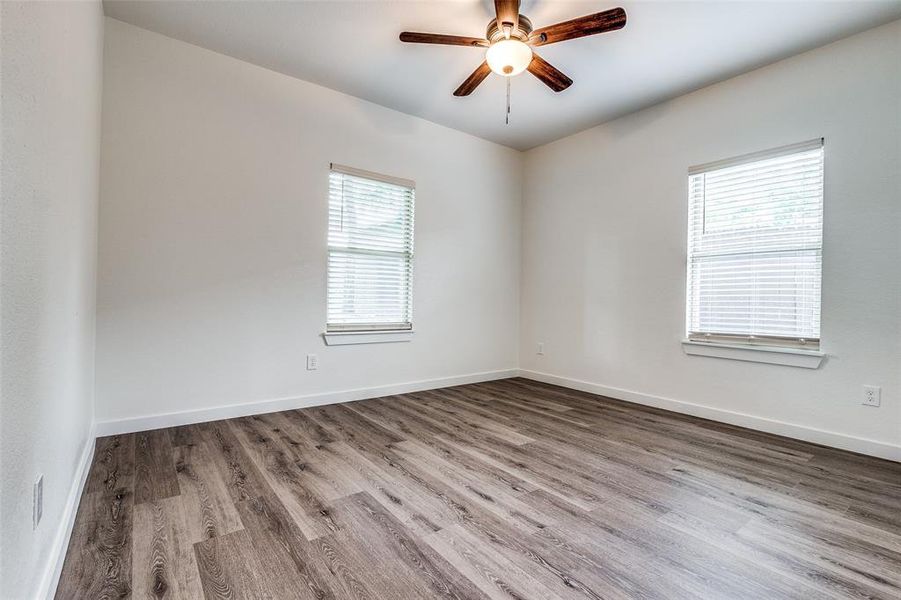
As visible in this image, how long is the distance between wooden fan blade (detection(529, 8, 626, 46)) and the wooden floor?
246cm

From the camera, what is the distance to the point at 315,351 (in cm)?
354

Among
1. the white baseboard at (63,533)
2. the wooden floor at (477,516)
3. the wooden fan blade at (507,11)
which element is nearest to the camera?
the white baseboard at (63,533)

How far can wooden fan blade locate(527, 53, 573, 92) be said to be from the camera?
2597 mm

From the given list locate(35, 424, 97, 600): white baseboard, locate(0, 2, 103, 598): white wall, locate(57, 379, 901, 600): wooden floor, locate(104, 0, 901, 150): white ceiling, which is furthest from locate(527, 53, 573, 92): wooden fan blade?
locate(35, 424, 97, 600): white baseboard

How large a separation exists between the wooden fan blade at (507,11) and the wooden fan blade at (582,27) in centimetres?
19

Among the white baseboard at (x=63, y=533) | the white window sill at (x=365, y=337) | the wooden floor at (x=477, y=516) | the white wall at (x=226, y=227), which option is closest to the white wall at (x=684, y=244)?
the wooden floor at (x=477, y=516)

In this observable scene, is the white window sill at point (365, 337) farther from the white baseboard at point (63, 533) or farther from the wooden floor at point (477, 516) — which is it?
the white baseboard at point (63, 533)

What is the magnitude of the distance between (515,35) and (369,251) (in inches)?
84.0

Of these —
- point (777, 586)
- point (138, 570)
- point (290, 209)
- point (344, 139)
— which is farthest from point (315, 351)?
point (777, 586)

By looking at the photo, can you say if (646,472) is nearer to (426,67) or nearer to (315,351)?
(315,351)

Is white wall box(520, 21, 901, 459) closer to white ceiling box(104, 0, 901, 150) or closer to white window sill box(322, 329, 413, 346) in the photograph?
white ceiling box(104, 0, 901, 150)

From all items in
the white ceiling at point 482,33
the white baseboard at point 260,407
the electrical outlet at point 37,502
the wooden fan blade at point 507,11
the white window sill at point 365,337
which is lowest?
the white baseboard at point 260,407

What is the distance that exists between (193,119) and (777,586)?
13.5 feet

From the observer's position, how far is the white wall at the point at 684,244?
2.62 m
